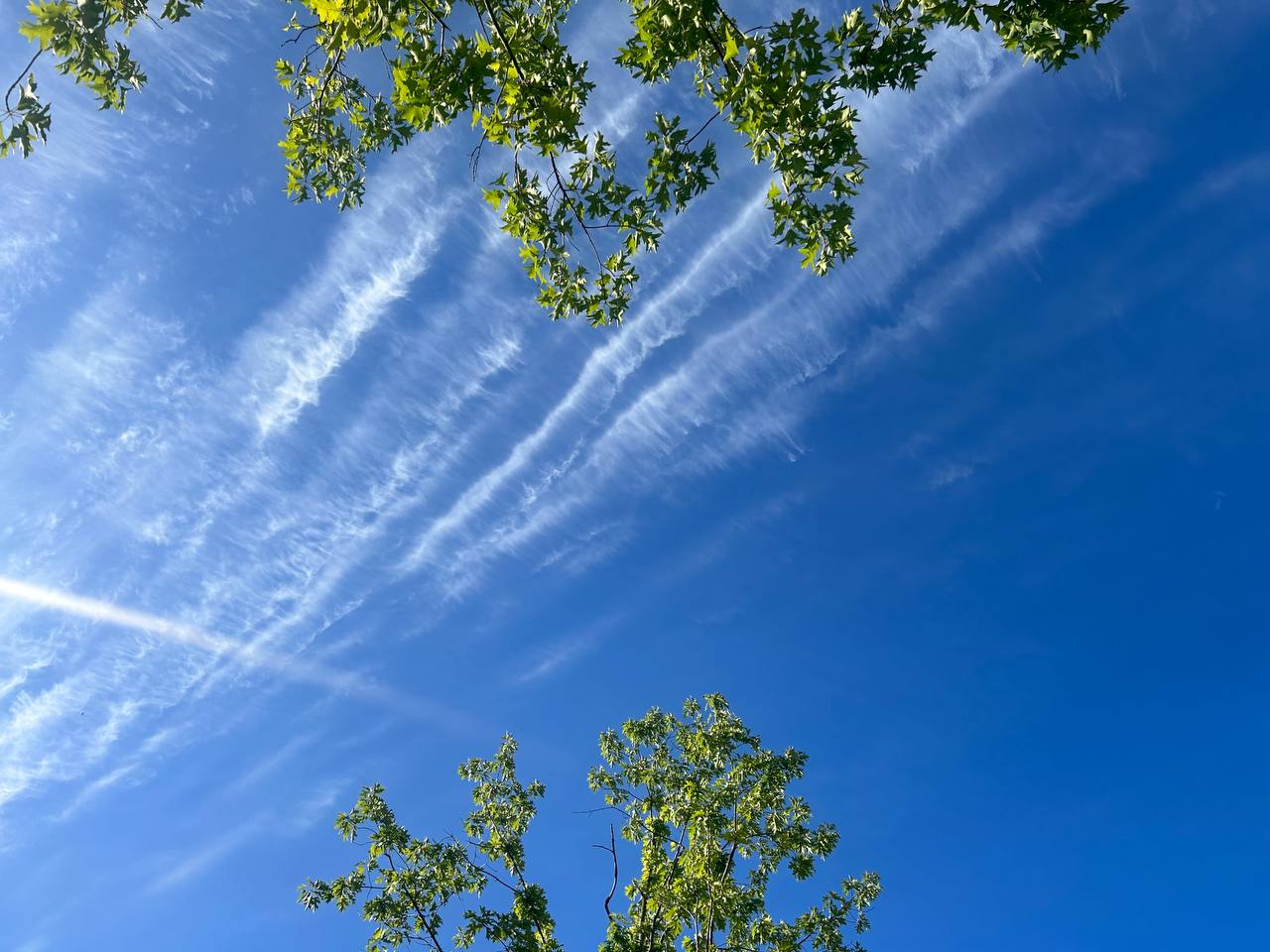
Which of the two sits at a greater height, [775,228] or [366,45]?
[366,45]

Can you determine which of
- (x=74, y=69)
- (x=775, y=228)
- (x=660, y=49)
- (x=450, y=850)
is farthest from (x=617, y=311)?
(x=450, y=850)

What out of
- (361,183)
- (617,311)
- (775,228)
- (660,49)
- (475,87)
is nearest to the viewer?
(475,87)

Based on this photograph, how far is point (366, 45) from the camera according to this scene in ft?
21.8

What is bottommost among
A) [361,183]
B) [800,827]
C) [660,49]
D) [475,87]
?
[800,827]

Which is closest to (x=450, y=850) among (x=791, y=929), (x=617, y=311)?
(x=791, y=929)

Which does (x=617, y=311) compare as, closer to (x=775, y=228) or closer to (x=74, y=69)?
(x=775, y=228)

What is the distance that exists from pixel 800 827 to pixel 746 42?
16.2 meters

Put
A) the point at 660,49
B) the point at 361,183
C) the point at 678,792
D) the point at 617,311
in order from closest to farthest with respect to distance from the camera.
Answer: the point at 660,49
the point at 617,311
the point at 361,183
the point at 678,792

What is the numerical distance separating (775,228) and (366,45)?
437 cm

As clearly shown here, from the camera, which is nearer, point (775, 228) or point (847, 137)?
point (847, 137)

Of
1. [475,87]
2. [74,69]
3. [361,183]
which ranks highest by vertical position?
[361,183]

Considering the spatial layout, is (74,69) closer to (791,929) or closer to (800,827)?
(800,827)

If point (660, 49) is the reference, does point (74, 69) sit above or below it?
above

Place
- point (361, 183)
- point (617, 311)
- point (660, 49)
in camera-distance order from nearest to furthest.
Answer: point (660, 49) < point (617, 311) < point (361, 183)
